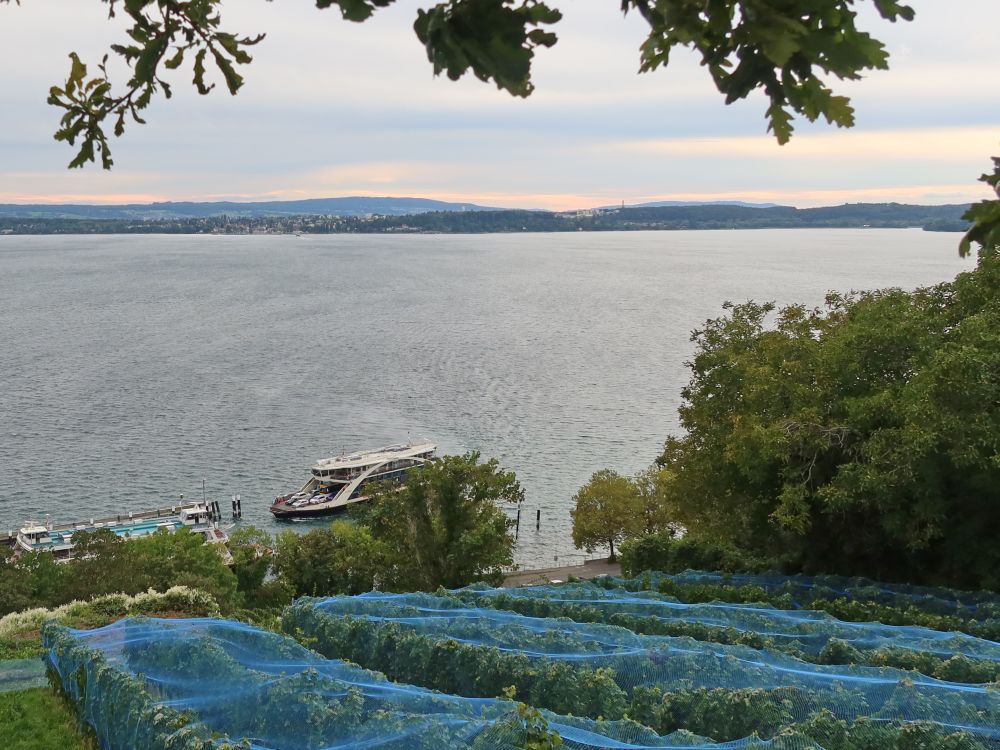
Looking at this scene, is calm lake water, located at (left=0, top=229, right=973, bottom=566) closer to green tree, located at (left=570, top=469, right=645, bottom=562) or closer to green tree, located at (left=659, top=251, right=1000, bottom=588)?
green tree, located at (left=570, top=469, right=645, bottom=562)

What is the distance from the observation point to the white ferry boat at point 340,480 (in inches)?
1694

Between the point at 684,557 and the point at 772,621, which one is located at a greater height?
the point at 772,621

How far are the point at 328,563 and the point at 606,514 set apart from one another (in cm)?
1193

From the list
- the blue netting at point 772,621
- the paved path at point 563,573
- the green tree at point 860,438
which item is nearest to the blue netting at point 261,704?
the blue netting at point 772,621

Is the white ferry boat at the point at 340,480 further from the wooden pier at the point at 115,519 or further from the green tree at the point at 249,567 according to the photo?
the green tree at the point at 249,567

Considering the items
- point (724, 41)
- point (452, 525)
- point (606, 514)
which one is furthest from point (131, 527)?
point (724, 41)

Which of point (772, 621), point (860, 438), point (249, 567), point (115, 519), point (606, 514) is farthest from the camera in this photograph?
point (115, 519)

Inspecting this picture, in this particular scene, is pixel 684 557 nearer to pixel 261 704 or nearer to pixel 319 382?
pixel 261 704

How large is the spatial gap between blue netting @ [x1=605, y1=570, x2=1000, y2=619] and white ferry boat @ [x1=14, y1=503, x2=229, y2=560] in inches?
859

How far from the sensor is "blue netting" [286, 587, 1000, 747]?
29.5 ft

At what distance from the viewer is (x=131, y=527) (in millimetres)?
37688

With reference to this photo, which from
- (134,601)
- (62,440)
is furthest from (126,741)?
(62,440)

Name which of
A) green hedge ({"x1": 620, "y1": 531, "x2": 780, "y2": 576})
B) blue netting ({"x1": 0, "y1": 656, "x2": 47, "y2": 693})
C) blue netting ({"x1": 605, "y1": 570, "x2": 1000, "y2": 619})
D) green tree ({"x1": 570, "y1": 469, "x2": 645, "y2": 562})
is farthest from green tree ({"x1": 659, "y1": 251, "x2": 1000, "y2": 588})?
blue netting ({"x1": 0, "y1": 656, "x2": 47, "y2": 693})

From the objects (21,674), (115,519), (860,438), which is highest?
(860,438)
